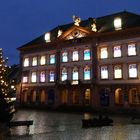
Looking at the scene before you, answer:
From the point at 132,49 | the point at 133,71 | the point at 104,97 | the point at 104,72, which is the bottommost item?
the point at 104,97

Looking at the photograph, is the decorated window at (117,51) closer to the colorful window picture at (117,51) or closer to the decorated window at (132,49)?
the colorful window picture at (117,51)

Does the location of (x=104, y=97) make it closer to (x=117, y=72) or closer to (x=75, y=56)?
(x=117, y=72)

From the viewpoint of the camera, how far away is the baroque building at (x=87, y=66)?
4646 centimetres

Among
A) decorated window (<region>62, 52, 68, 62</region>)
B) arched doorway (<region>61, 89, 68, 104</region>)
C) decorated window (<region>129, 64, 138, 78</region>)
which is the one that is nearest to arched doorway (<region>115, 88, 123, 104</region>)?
decorated window (<region>129, 64, 138, 78</region>)

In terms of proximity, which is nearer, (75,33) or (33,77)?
(75,33)

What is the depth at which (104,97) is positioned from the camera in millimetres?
48781

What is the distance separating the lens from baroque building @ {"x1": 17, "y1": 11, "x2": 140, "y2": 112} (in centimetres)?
4646

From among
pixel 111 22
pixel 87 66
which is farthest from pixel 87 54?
pixel 111 22

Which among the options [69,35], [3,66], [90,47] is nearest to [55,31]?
[69,35]

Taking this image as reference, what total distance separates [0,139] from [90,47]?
3678cm

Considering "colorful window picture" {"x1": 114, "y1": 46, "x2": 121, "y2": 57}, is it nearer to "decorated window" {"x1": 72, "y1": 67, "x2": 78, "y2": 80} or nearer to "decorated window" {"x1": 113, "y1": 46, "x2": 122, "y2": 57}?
"decorated window" {"x1": 113, "y1": 46, "x2": 122, "y2": 57}

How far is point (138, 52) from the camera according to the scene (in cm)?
4547

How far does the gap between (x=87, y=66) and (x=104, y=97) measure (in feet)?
20.5

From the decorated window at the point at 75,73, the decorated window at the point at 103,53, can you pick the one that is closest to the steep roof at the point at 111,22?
the decorated window at the point at 103,53
